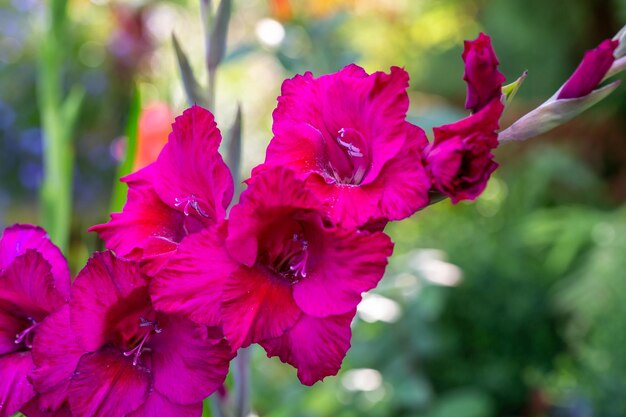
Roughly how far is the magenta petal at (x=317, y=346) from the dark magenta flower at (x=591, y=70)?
4.5 inches

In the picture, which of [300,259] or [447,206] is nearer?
[300,259]

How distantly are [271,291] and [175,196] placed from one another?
0.20 ft

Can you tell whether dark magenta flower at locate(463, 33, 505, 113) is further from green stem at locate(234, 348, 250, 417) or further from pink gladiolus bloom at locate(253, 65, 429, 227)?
green stem at locate(234, 348, 250, 417)

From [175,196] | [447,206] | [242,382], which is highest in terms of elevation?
[175,196]

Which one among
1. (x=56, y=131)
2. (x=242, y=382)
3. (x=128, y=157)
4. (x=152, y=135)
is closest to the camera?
(x=242, y=382)

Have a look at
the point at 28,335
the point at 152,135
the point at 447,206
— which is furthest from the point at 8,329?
the point at 447,206

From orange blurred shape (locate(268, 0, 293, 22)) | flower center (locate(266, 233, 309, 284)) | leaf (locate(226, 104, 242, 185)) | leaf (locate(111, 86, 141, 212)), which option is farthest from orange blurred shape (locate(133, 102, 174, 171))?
flower center (locate(266, 233, 309, 284))

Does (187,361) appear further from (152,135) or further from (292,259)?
A: (152,135)

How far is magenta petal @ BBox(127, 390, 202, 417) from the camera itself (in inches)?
11.0

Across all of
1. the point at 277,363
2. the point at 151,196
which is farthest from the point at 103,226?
the point at 277,363

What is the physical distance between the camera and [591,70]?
0.27 m

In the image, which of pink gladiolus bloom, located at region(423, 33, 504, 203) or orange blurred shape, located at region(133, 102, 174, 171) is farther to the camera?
orange blurred shape, located at region(133, 102, 174, 171)

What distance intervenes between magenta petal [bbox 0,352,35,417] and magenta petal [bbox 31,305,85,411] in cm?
1

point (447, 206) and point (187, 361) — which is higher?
point (187, 361)
